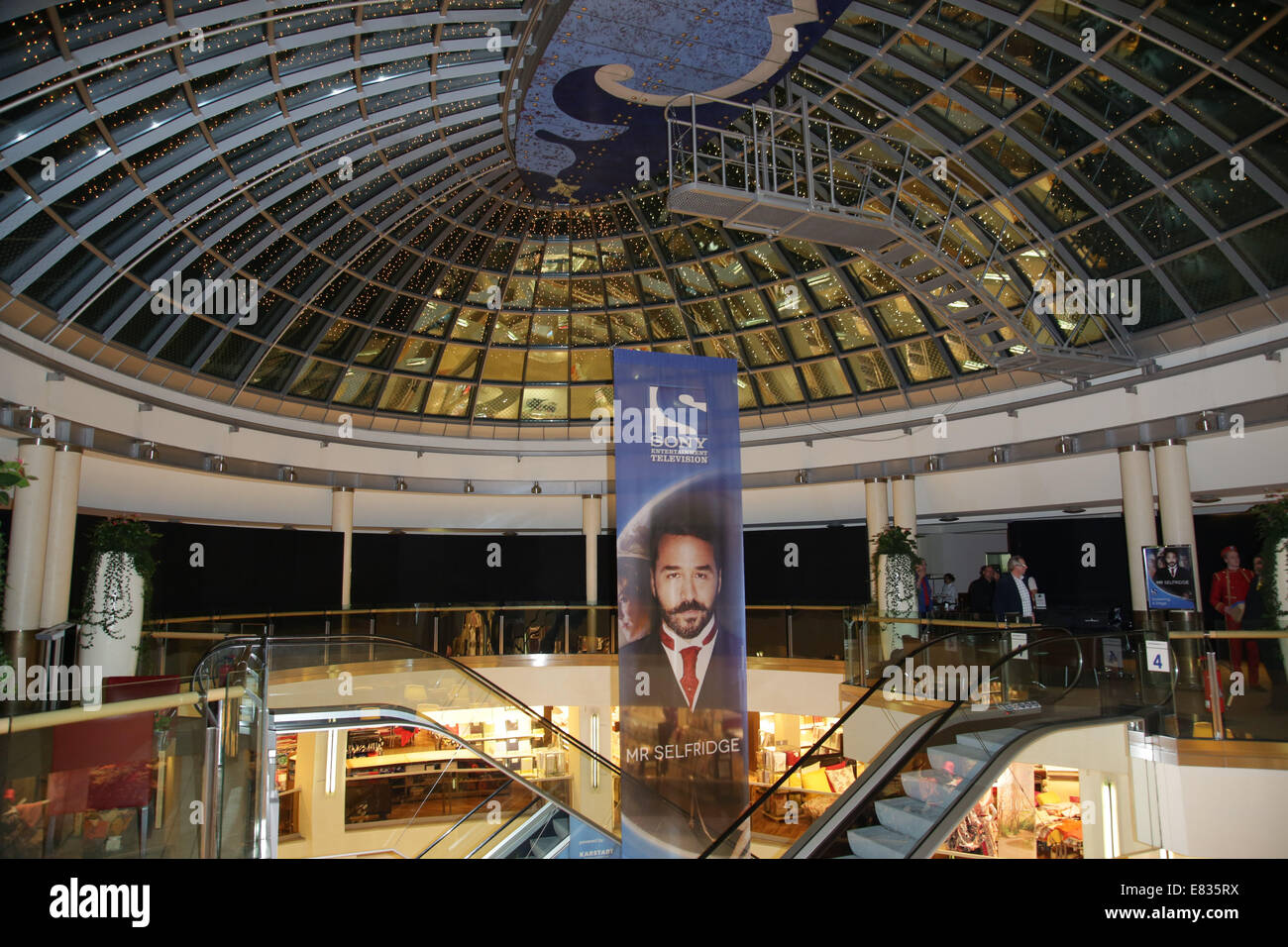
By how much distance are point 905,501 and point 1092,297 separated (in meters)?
6.89

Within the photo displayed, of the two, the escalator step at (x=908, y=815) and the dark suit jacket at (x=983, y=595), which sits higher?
the dark suit jacket at (x=983, y=595)

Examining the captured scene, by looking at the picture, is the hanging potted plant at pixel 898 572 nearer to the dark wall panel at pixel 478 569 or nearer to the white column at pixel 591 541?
the white column at pixel 591 541

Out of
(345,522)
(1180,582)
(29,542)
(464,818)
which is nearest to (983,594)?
(1180,582)

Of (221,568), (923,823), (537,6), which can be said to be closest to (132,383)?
(221,568)

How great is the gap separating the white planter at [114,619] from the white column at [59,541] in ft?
9.48

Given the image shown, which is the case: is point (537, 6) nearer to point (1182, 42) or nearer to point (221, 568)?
point (1182, 42)

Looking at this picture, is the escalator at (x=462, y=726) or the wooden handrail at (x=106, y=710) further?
the escalator at (x=462, y=726)

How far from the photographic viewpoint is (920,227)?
17891 mm

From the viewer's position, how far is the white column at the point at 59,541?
48.0 feet

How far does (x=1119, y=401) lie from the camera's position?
17766mm

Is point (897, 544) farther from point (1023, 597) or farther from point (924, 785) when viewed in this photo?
point (924, 785)

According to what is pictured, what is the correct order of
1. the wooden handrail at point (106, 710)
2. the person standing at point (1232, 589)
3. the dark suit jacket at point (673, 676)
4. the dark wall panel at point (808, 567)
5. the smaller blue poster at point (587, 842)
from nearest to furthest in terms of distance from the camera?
the wooden handrail at point (106, 710) < the smaller blue poster at point (587, 842) < the dark suit jacket at point (673, 676) < the person standing at point (1232, 589) < the dark wall panel at point (808, 567)
